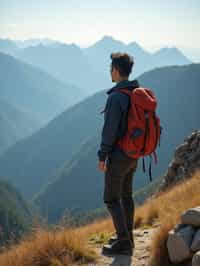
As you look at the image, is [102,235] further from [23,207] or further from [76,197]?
[76,197]

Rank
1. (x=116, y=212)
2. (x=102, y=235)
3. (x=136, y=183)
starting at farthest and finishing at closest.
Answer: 1. (x=136, y=183)
2. (x=102, y=235)
3. (x=116, y=212)

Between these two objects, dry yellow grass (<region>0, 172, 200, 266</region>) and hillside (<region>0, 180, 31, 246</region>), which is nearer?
dry yellow grass (<region>0, 172, 200, 266</region>)

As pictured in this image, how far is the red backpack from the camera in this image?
527cm

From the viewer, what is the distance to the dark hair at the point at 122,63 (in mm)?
5477

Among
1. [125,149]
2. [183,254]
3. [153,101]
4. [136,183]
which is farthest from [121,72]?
[136,183]

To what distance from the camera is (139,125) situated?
527cm

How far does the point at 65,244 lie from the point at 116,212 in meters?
0.87

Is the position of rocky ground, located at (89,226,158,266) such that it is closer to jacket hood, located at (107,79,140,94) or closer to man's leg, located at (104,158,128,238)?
man's leg, located at (104,158,128,238)

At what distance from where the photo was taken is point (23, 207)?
167 metres

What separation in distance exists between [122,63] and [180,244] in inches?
97.1

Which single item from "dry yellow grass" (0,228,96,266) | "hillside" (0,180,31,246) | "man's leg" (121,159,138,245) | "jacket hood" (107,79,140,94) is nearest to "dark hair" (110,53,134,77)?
"jacket hood" (107,79,140,94)

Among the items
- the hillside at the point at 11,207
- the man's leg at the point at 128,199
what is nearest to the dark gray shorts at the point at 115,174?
the man's leg at the point at 128,199

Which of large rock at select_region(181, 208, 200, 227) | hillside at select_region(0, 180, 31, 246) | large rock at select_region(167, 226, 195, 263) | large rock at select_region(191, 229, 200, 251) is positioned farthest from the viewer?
hillside at select_region(0, 180, 31, 246)

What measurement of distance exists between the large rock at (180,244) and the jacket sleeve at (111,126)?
1337 millimetres
